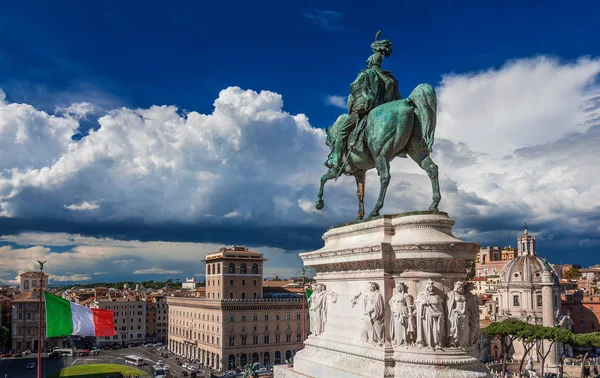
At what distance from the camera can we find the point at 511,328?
162ft

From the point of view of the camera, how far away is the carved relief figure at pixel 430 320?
36.2 feet

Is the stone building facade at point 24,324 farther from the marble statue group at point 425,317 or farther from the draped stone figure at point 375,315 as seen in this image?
the marble statue group at point 425,317

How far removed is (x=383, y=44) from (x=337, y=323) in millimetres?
7403

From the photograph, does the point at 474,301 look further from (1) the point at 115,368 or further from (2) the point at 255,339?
(2) the point at 255,339

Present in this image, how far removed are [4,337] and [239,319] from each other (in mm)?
40648

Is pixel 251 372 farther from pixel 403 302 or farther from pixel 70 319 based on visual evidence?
pixel 403 302

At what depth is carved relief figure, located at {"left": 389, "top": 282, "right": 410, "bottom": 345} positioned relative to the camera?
37.0 ft

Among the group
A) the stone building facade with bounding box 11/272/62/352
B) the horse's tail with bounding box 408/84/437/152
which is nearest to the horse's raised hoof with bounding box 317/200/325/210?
the horse's tail with bounding box 408/84/437/152

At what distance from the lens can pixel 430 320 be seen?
1104 cm

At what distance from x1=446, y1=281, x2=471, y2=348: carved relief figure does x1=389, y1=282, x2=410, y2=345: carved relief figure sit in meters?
0.86

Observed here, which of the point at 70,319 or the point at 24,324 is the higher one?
the point at 70,319

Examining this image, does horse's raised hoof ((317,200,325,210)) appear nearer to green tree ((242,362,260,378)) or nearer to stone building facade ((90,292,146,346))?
green tree ((242,362,260,378))

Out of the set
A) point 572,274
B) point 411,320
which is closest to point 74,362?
point 411,320

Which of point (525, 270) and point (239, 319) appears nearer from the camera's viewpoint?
point (239, 319)
